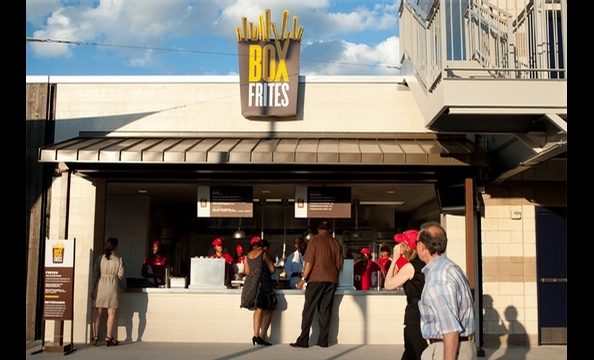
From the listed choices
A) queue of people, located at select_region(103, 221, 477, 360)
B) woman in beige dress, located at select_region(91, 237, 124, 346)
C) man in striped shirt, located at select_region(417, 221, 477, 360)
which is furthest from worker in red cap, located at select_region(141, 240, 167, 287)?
man in striped shirt, located at select_region(417, 221, 477, 360)

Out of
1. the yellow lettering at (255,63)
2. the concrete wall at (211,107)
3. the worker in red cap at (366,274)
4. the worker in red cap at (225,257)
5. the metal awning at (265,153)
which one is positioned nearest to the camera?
the metal awning at (265,153)

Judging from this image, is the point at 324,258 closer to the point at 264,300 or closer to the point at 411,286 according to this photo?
the point at 264,300

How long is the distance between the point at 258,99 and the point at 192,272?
10.2 ft

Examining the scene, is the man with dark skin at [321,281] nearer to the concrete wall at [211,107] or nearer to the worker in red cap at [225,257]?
the worker in red cap at [225,257]

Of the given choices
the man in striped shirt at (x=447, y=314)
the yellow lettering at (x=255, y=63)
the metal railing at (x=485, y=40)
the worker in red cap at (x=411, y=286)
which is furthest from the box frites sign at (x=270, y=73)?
the man in striped shirt at (x=447, y=314)

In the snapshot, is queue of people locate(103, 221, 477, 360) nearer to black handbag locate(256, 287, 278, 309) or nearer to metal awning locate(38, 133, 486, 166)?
black handbag locate(256, 287, 278, 309)

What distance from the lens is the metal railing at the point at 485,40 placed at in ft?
29.6

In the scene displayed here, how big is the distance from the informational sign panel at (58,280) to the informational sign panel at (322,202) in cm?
375

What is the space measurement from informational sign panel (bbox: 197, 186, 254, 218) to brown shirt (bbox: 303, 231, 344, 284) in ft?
4.66

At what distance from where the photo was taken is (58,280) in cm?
1062

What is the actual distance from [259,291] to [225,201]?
5.96ft

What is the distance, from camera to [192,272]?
11930 millimetres
